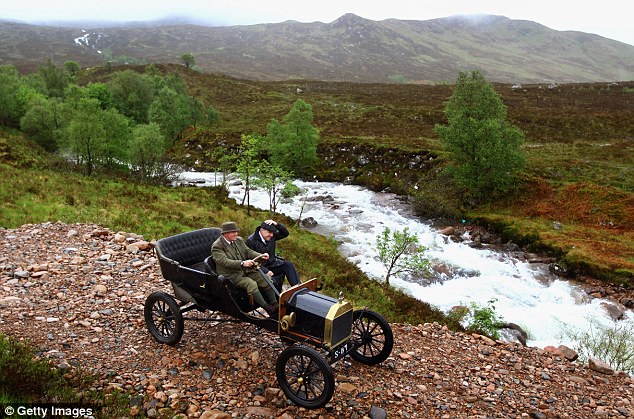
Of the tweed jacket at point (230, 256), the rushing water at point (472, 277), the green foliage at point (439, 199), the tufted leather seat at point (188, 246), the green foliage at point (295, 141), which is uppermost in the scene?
the tweed jacket at point (230, 256)

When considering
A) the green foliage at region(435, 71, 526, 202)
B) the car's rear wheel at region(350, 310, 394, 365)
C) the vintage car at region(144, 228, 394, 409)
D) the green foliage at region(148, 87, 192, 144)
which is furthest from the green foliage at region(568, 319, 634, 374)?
the green foliage at region(148, 87, 192, 144)

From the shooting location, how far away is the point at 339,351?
7.38 meters

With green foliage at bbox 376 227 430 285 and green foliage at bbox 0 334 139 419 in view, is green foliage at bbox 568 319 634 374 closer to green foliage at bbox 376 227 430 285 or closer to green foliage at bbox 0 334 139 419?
green foliage at bbox 376 227 430 285

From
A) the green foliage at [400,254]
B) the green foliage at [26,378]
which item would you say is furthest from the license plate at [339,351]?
the green foliage at [400,254]

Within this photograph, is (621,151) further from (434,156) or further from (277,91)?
(277,91)

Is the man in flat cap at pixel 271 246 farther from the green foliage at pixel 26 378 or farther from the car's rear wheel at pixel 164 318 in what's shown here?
the green foliage at pixel 26 378

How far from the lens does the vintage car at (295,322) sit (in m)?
7.09

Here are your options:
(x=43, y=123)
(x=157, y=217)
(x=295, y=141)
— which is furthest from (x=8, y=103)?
(x=157, y=217)

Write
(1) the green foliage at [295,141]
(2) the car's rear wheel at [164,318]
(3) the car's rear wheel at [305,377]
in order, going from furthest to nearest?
(1) the green foliage at [295,141]
(2) the car's rear wheel at [164,318]
(3) the car's rear wheel at [305,377]

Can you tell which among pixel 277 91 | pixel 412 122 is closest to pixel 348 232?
pixel 412 122

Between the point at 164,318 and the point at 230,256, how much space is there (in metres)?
1.99

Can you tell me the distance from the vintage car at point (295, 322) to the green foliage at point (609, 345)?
789 cm

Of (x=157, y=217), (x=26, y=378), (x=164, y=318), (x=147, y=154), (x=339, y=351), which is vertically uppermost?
(x=339, y=351)

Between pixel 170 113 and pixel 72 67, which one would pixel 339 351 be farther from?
pixel 72 67
